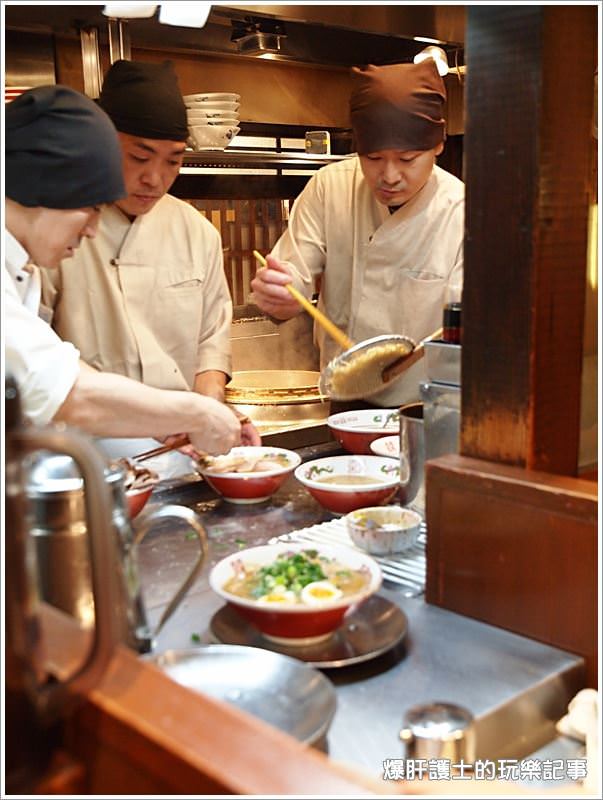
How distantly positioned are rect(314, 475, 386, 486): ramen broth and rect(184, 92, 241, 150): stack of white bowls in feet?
7.54

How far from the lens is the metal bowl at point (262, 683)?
117 centimetres

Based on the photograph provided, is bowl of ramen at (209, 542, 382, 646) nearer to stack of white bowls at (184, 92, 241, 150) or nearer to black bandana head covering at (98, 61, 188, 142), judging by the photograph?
black bandana head covering at (98, 61, 188, 142)

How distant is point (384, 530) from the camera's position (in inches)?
70.7

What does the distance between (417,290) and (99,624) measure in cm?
274

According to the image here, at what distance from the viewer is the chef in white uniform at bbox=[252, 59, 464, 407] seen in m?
3.21

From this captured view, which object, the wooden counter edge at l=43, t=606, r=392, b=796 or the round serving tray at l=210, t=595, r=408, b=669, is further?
the round serving tray at l=210, t=595, r=408, b=669

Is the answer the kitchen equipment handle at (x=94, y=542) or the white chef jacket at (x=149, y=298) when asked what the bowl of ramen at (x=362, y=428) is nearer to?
the white chef jacket at (x=149, y=298)

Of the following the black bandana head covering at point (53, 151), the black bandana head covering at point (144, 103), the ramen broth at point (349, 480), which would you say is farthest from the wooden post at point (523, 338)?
the black bandana head covering at point (144, 103)

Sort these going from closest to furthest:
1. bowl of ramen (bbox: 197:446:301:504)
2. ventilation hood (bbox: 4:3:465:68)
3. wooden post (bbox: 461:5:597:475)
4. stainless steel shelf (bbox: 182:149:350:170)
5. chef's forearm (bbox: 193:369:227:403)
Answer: wooden post (bbox: 461:5:597:475) < bowl of ramen (bbox: 197:446:301:504) < ventilation hood (bbox: 4:3:465:68) < chef's forearm (bbox: 193:369:227:403) < stainless steel shelf (bbox: 182:149:350:170)

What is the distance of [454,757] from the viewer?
3.50ft

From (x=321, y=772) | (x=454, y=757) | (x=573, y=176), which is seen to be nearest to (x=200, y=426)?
(x=573, y=176)

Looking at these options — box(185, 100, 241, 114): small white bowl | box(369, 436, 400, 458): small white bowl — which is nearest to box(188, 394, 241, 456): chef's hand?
box(369, 436, 400, 458): small white bowl

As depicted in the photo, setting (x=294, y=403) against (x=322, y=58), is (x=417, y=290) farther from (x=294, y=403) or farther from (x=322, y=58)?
(x=322, y=58)

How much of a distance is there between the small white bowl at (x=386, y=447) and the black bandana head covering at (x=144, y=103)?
50.8 inches
